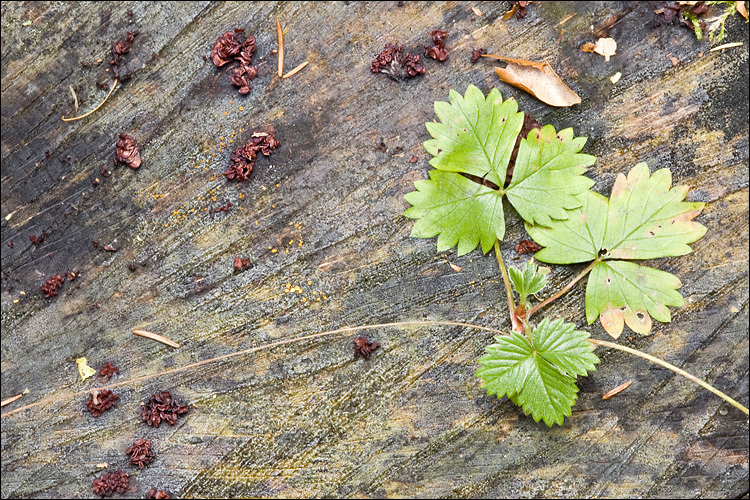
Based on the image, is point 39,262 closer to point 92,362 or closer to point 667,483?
point 92,362

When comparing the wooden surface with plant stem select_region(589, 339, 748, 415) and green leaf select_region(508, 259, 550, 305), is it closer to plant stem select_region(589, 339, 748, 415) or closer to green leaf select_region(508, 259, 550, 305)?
plant stem select_region(589, 339, 748, 415)

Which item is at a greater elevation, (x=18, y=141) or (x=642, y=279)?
(x=18, y=141)

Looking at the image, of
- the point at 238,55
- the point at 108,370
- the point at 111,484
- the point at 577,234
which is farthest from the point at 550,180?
the point at 111,484

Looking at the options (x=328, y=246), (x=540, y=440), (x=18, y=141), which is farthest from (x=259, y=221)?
(x=540, y=440)

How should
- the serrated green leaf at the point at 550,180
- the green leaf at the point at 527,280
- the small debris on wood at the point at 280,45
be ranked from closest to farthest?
1. the green leaf at the point at 527,280
2. the serrated green leaf at the point at 550,180
3. the small debris on wood at the point at 280,45

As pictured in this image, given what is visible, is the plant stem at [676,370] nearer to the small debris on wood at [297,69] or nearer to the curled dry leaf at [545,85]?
the curled dry leaf at [545,85]

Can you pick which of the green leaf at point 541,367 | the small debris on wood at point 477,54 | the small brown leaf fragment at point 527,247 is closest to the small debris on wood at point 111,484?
the green leaf at point 541,367

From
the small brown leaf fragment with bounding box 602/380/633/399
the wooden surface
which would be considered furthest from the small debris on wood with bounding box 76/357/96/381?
the small brown leaf fragment with bounding box 602/380/633/399
